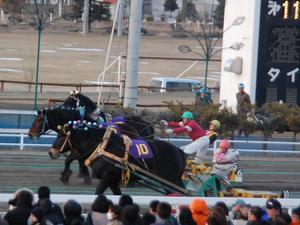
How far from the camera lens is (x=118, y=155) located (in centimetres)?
1616

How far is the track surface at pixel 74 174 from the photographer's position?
726 inches

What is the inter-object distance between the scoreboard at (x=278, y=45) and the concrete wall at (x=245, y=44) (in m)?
0.19

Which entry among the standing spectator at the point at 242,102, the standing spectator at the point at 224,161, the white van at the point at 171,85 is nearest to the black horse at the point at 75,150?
the standing spectator at the point at 224,161

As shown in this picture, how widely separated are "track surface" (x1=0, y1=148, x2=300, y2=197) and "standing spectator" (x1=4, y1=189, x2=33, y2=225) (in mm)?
7041

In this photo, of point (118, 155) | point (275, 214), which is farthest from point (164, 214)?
point (118, 155)

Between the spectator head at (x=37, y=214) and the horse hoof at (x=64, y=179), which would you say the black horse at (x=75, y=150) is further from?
the spectator head at (x=37, y=214)

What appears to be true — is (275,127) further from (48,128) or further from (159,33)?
(159,33)

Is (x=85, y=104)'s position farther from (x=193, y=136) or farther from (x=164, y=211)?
(x=164, y=211)

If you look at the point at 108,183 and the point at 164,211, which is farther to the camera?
the point at 108,183

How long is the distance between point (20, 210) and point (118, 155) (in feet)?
19.4

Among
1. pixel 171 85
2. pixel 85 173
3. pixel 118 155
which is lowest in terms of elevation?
pixel 85 173

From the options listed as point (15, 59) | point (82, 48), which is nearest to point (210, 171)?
point (15, 59)

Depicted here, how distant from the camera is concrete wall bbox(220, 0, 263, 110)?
27.1 metres

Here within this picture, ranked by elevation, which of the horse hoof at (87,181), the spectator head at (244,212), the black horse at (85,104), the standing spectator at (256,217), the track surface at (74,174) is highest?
the black horse at (85,104)
